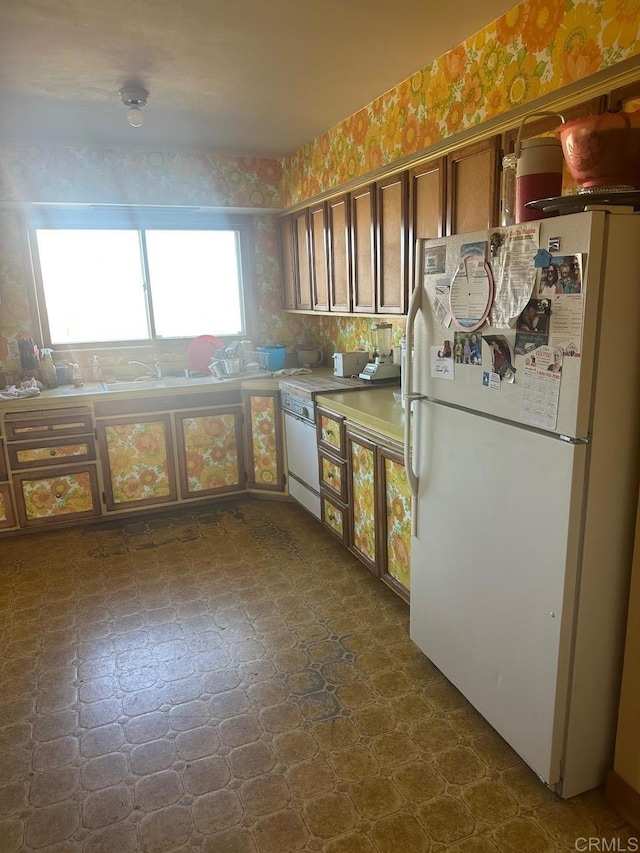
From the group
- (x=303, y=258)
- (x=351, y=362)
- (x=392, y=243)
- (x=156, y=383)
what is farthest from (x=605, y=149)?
(x=156, y=383)

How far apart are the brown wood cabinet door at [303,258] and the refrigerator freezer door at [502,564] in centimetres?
243

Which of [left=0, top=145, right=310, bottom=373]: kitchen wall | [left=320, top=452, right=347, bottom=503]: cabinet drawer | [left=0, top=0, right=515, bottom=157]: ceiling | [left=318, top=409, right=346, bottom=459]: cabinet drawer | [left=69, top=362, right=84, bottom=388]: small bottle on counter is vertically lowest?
[left=320, top=452, right=347, bottom=503]: cabinet drawer

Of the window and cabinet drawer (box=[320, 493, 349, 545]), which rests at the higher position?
the window

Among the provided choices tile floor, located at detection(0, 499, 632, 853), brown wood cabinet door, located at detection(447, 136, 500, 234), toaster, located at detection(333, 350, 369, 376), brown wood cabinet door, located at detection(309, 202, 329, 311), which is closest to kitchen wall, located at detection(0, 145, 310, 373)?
brown wood cabinet door, located at detection(309, 202, 329, 311)

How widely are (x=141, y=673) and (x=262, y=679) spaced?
0.53 m

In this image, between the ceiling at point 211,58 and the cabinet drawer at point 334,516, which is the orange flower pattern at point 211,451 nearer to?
the cabinet drawer at point 334,516

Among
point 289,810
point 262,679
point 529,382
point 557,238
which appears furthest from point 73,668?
point 557,238

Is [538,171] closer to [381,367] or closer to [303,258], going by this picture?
[381,367]

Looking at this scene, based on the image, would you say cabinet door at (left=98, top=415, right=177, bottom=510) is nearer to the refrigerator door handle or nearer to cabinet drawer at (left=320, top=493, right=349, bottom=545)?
cabinet drawer at (left=320, top=493, right=349, bottom=545)

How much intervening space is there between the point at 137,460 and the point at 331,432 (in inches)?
60.0

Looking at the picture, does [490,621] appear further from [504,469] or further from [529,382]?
[529,382]

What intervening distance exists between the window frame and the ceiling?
681mm

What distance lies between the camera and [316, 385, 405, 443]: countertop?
2.67m

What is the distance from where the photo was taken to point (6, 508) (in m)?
3.74
